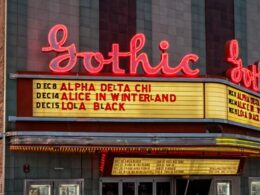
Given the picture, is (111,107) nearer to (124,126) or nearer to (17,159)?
(124,126)

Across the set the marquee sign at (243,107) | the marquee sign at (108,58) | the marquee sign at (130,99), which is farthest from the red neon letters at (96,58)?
the marquee sign at (243,107)

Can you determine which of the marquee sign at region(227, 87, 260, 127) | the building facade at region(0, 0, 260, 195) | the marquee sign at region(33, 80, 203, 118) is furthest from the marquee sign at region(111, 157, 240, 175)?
the marquee sign at region(33, 80, 203, 118)

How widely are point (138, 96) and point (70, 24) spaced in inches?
153

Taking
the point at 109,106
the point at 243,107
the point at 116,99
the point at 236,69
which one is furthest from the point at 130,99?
the point at 243,107

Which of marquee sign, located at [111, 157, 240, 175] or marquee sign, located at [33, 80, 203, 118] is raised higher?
marquee sign, located at [33, 80, 203, 118]

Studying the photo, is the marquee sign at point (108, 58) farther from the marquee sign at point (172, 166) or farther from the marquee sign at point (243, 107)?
the marquee sign at point (172, 166)

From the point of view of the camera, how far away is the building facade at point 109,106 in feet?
67.4

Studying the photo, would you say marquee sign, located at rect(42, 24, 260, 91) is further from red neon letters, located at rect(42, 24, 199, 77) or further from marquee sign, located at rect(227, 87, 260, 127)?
marquee sign, located at rect(227, 87, 260, 127)

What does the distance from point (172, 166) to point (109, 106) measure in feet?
13.1

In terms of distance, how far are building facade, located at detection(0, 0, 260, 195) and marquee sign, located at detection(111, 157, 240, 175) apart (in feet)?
0.15

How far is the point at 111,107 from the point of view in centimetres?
2127

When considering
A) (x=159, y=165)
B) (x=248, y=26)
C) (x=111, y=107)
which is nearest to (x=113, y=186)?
(x=159, y=165)

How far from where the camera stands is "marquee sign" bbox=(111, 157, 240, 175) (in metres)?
22.4

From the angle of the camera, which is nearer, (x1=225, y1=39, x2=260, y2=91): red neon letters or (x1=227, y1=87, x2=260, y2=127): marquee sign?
(x1=227, y1=87, x2=260, y2=127): marquee sign
